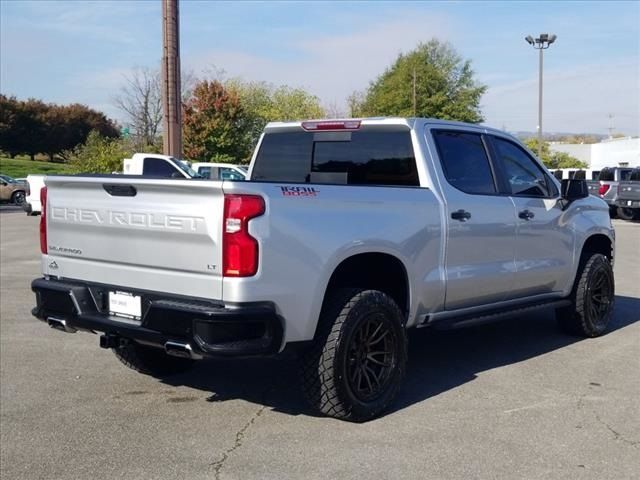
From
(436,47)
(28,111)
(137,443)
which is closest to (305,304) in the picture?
(137,443)

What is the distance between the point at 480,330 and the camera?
7656 millimetres

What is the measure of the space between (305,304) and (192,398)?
150 cm

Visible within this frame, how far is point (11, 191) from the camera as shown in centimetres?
3669

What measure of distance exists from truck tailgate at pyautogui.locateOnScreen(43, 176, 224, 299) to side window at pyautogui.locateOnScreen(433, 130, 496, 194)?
2244mm

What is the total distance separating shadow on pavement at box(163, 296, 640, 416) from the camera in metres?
5.41

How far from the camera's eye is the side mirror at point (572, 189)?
6727 mm

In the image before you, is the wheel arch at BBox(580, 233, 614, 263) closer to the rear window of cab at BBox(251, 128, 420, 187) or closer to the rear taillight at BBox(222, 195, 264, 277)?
the rear window of cab at BBox(251, 128, 420, 187)

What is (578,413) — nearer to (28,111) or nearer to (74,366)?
(74,366)

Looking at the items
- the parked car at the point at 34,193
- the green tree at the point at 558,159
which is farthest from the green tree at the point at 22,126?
the green tree at the point at 558,159

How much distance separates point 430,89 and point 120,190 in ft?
171

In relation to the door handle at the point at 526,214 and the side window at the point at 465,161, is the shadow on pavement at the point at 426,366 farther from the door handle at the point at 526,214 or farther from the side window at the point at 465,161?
the side window at the point at 465,161

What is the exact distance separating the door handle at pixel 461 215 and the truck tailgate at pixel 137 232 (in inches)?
82.6

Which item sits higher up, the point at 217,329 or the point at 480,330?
the point at 217,329

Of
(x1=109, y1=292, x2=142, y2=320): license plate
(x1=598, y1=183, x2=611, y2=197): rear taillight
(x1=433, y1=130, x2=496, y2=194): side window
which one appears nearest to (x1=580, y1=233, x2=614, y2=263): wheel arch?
(x1=433, y1=130, x2=496, y2=194): side window
